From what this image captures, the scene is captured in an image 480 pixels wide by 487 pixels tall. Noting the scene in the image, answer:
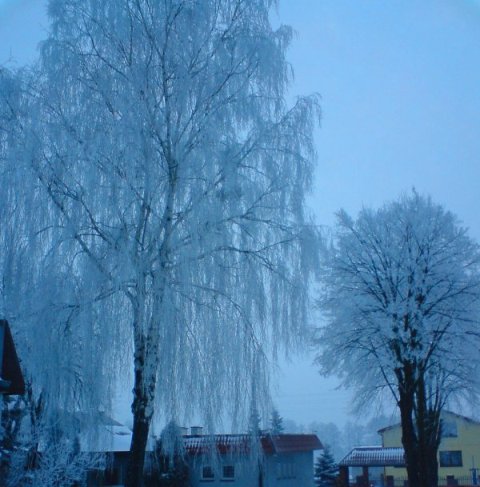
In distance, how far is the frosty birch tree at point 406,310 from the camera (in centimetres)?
2083

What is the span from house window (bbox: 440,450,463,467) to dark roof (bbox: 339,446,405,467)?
14.6ft

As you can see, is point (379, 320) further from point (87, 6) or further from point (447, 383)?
point (87, 6)

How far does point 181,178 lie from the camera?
11492mm

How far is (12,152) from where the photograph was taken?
10.7 metres

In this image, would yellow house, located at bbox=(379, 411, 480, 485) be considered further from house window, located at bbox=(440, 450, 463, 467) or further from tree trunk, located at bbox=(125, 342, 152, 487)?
tree trunk, located at bbox=(125, 342, 152, 487)

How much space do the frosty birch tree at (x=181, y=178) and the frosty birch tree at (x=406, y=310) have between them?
357 inches

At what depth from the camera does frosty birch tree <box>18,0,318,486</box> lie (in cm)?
1068

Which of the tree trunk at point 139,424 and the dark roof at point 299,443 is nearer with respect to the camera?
the tree trunk at point 139,424

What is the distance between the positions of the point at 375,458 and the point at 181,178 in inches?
1495

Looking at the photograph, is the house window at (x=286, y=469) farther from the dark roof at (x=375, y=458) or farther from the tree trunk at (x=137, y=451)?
the tree trunk at (x=137, y=451)

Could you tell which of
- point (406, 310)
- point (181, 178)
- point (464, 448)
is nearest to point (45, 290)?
point (181, 178)

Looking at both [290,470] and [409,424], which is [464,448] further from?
[409,424]

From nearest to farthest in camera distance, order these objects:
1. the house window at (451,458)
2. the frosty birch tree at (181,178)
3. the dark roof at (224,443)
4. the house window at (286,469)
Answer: the frosty birch tree at (181,178) < the dark roof at (224,443) < the house window at (286,469) < the house window at (451,458)

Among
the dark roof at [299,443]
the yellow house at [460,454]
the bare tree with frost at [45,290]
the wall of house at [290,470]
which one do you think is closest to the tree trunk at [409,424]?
the dark roof at [299,443]
